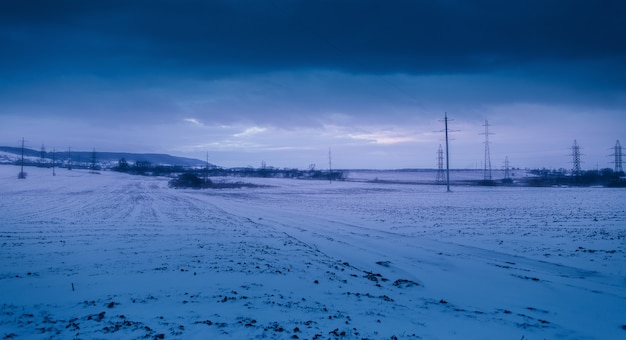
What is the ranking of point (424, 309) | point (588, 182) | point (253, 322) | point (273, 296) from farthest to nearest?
point (588, 182), point (273, 296), point (424, 309), point (253, 322)

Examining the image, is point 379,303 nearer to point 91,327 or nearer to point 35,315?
point 91,327

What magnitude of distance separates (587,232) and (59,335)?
20.2 metres

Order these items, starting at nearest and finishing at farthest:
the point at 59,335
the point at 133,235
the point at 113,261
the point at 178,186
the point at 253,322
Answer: the point at 59,335 < the point at 253,322 < the point at 113,261 < the point at 133,235 < the point at 178,186

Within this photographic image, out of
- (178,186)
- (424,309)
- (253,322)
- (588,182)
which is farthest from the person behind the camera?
(588,182)

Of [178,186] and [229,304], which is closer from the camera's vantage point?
[229,304]

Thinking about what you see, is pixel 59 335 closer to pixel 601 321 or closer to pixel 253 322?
pixel 253 322

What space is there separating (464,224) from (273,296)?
15.4 m

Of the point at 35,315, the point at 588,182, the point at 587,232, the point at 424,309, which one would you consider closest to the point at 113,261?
the point at 35,315

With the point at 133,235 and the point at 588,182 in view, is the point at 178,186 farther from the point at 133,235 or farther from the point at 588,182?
the point at 588,182

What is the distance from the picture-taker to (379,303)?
8070 millimetres

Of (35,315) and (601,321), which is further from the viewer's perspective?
(601,321)

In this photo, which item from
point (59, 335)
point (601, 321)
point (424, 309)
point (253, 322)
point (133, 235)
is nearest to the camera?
point (59, 335)

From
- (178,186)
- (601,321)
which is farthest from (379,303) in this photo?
(178,186)

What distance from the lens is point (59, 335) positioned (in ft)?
19.7
